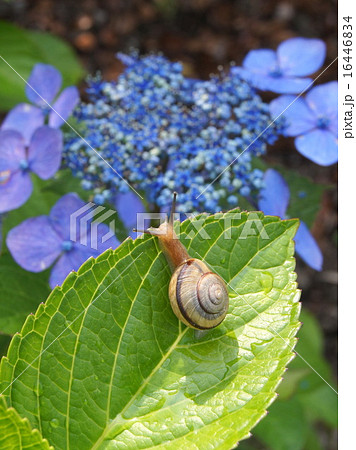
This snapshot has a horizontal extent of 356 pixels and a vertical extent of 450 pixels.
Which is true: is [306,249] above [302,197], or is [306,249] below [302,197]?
below

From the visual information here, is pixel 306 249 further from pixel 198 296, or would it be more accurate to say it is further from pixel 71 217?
pixel 71 217

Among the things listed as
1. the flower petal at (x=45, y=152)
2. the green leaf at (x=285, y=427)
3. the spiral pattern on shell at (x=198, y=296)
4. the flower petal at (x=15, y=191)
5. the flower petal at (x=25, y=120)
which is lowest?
the green leaf at (x=285, y=427)

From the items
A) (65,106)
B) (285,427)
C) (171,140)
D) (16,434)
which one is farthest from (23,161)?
(285,427)

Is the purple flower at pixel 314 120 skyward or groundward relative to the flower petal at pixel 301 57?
groundward

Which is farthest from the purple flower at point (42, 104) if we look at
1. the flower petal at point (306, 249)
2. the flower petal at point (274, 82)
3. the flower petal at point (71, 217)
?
the flower petal at point (306, 249)

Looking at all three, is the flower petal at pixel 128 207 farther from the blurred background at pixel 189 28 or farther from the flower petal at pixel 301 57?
the blurred background at pixel 189 28
